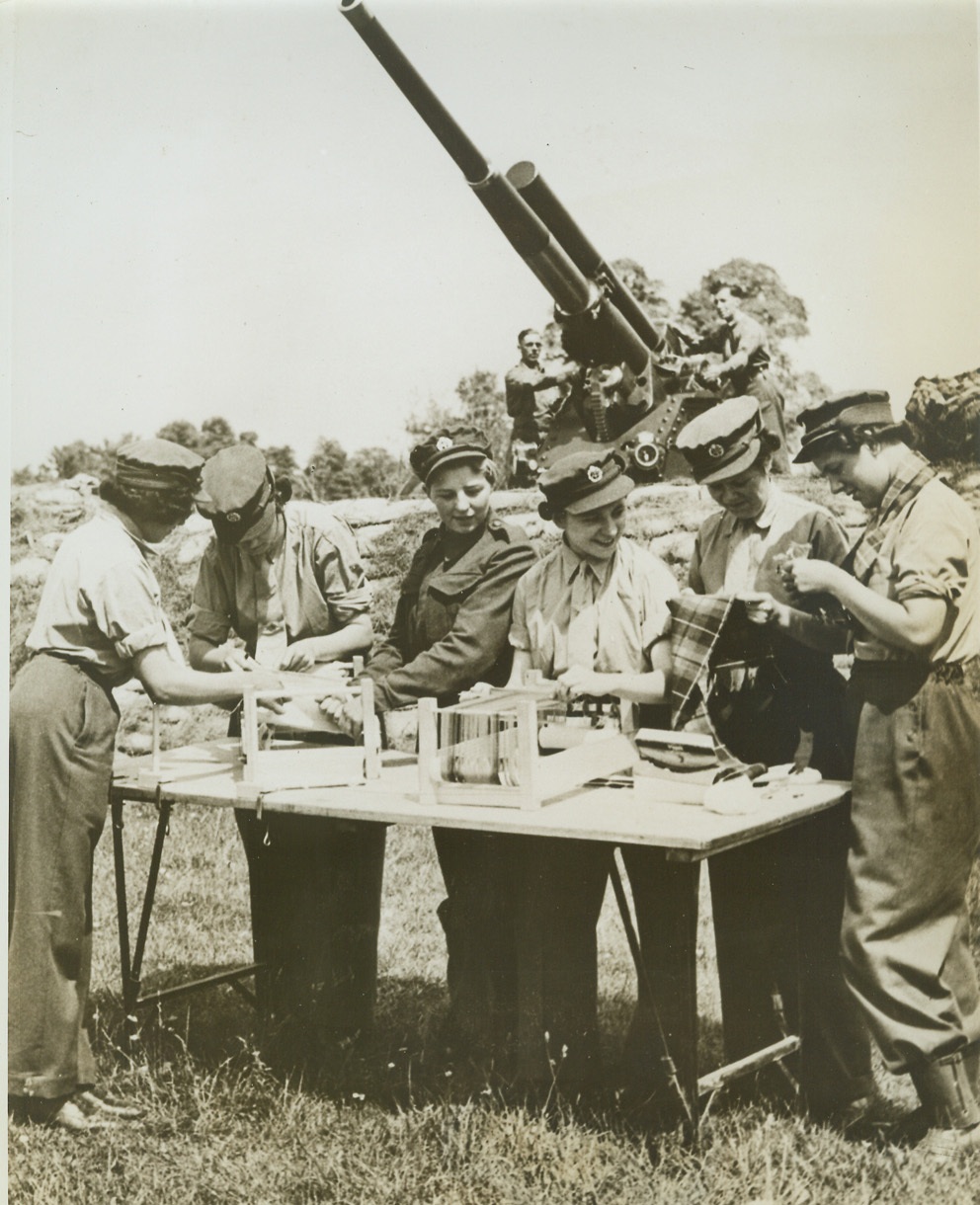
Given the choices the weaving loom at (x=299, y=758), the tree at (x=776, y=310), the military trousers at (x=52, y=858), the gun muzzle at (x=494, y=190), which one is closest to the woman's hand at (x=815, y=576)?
the tree at (x=776, y=310)

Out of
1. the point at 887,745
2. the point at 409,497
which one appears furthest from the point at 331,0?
the point at 887,745

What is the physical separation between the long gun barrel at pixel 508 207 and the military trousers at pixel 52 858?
90.2 inches

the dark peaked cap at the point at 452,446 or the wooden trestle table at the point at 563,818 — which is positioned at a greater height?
the dark peaked cap at the point at 452,446

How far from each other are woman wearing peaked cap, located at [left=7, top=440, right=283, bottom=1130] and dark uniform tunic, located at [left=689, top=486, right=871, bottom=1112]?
1.97m

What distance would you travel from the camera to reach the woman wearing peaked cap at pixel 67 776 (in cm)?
475

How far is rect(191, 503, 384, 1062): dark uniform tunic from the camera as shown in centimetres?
488

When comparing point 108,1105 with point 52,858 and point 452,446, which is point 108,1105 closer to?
point 52,858

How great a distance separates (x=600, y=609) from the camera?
4.70m

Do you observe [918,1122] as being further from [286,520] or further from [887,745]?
[286,520]

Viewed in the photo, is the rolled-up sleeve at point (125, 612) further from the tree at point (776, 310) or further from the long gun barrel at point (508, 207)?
the tree at point (776, 310)

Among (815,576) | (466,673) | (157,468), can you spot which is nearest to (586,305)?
(815,576)

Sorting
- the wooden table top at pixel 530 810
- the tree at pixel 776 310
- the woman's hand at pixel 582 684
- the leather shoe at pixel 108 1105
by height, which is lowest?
the leather shoe at pixel 108 1105

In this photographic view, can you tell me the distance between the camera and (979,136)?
15.1ft

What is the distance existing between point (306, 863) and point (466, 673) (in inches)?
38.4
